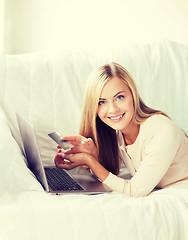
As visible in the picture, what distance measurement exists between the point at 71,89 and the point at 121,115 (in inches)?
13.0

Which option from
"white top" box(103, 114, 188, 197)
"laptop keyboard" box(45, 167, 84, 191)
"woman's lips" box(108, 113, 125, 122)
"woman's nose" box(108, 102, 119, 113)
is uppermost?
"woman's nose" box(108, 102, 119, 113)

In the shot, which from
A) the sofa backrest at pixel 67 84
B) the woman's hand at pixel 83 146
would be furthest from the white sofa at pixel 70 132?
the woman's hand at pixel 83 146

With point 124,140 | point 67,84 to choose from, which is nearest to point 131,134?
point 124,140

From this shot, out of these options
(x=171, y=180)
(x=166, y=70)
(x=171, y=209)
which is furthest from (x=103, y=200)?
(x=166, y=70)

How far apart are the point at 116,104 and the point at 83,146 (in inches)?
6.8

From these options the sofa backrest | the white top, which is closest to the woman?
the white top

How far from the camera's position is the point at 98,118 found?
1.20 m

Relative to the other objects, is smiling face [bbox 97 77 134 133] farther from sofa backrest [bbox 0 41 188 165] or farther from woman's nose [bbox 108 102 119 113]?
sofa backrest [bbox 0 41 188 165]

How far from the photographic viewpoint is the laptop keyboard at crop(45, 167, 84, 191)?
107 centimetres

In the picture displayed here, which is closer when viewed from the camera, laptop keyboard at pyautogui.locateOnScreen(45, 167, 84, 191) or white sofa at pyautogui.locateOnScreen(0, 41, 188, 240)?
white sofa at pyautogui.locateOnScreen(0, 41, 188, 240)

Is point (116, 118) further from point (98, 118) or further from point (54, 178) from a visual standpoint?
point (54, 178)

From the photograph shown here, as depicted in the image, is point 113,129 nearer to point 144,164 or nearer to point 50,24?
point 144,164

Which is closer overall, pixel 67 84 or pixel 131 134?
pixel 131 134

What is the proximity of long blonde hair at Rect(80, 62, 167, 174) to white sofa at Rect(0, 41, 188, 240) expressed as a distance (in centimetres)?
17
